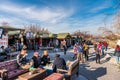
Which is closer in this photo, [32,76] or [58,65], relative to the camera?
[32,76]

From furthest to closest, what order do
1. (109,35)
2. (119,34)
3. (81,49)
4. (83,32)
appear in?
(83,32) < (109,35) < (119,34) < (81,49)

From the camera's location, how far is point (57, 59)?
707 centimetres

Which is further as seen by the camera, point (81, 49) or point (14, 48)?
point (14, 48)

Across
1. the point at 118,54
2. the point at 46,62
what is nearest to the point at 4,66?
the point at 46,62

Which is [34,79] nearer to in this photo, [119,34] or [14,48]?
[119,34]

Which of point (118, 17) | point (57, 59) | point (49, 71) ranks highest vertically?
point (118, 17)

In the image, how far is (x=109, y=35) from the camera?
1520 cm

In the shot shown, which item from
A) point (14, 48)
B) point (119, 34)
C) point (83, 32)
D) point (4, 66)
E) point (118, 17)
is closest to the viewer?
point (4, 66)

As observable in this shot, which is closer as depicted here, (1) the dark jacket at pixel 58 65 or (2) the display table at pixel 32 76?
(2) the display table at pixel 32 76

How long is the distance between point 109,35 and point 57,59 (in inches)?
381

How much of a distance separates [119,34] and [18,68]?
963cm

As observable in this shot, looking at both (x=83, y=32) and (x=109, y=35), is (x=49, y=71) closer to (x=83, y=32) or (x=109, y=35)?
(x=109, y=35)

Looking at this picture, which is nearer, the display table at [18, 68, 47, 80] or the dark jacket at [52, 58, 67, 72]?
the display table at [18, 68, 47, 80]

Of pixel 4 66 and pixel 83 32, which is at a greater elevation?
pixel 83 32
